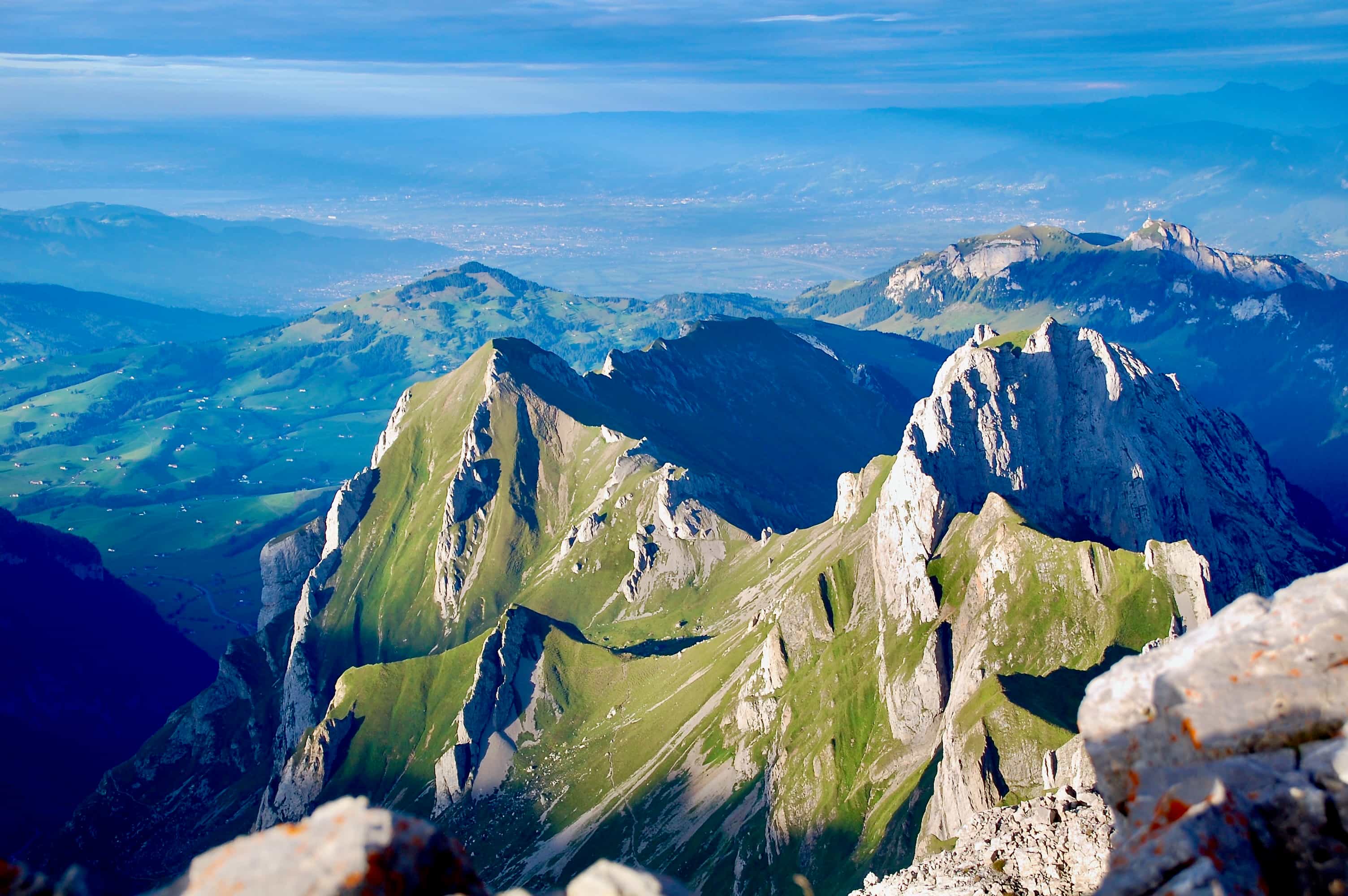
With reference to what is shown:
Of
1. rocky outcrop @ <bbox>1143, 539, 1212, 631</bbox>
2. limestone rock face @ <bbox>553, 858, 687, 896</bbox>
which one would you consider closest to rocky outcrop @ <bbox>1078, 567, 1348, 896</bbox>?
limestone rock face @ <bbox>553, 858, 687, 896</bbox>

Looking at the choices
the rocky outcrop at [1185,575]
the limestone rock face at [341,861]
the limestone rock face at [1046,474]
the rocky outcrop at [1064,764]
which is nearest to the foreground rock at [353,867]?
the limestone rock face at [341,861]

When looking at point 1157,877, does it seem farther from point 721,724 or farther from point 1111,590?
point 721,724

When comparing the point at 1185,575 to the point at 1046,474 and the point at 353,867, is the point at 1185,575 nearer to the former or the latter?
the point at 1046,474

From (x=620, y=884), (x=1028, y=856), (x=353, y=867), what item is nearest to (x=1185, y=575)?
(x=1028, y=856)

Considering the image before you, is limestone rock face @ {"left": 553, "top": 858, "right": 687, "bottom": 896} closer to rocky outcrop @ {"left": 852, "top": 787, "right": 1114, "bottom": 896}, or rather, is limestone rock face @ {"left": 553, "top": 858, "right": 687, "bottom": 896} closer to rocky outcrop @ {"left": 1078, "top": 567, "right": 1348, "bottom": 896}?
rocky outcrop @ {"left": 1078, "top": 567, "right": 1348, "bottom": 896}

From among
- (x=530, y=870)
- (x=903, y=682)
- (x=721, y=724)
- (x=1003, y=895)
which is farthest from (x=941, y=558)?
(x=1003, y=895)

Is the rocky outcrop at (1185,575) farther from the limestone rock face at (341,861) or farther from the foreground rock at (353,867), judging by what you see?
the limestone rock face at (341,861)
